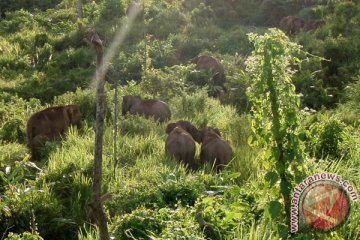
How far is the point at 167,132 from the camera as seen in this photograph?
7.60 metres

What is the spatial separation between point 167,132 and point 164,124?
0.89m

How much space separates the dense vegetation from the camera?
13.7 feet

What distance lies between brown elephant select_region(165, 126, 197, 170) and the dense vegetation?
0.75ft

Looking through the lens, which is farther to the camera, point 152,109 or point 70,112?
point 152,109

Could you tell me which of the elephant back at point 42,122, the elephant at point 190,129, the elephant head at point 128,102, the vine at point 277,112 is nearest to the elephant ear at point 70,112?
the elephant back at point 42,122

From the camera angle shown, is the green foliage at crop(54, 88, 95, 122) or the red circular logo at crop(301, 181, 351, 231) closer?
the red circular logo at crop(301, 181, 351, 231)

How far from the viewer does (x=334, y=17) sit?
1370 centimetres

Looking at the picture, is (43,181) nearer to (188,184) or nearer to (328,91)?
(188,184)

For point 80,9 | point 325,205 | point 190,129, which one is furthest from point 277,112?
point 80,9

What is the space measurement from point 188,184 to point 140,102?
172 inches

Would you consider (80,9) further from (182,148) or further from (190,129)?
(182,148)

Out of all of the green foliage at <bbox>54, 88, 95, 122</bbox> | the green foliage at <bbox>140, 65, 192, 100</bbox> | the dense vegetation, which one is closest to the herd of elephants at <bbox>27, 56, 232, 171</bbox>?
the dense vegetation

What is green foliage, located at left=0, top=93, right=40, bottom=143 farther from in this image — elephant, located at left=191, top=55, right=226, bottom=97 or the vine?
the vine

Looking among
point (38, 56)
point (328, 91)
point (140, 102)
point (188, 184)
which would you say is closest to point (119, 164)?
point (188, 184)
